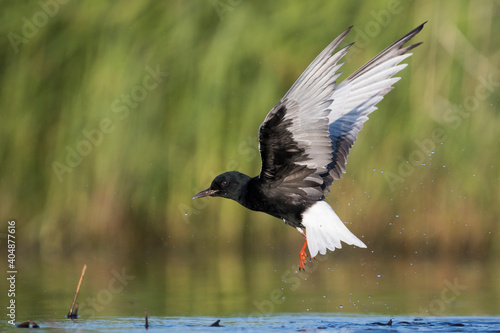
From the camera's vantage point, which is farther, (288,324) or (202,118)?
(202,118)

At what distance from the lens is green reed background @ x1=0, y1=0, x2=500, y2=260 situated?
9227 mm

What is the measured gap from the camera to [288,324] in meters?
6.27

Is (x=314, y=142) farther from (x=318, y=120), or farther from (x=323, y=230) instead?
(x=323, y=230)

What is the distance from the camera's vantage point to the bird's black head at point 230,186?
6.67 metres

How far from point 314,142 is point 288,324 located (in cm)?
125

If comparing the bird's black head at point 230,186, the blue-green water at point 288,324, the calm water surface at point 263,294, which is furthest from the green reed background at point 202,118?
the blue-green water at point 288,324

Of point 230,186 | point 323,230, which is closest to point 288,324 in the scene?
point 323,230

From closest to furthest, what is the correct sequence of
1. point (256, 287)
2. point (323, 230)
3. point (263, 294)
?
point (323, 230) < point (263, 294) < point (256, 287)

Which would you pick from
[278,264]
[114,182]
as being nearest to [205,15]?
[114,182]

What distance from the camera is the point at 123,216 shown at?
381 inches

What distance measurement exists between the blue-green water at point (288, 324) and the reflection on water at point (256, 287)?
0.20 metres

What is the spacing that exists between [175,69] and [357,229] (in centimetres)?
255

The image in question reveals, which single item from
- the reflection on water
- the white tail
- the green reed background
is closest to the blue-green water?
the reflection on water

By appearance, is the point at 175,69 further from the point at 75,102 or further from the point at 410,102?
the point at 410,102
